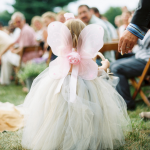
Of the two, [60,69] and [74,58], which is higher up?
[74,58]

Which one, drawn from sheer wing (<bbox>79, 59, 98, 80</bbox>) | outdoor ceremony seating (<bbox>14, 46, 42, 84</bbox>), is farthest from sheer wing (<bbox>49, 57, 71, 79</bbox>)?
outdoor ceremony seating (<bbox>14, 46, 42, 84</bbox>)

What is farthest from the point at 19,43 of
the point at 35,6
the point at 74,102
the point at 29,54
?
the point at 35,6

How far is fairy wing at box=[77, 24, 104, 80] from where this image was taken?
1.83 meters

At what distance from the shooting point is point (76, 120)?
1745mm

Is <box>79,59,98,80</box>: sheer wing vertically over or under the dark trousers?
over

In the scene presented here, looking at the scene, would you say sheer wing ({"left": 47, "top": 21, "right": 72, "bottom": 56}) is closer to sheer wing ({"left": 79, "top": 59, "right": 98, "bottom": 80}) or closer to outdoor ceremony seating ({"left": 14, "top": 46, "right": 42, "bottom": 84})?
sheer wing ({"left": 79, "top": 59, "right": 98, "bottom": 80})

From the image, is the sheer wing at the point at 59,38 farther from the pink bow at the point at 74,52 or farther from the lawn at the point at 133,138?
the lawn at the point at 133,138

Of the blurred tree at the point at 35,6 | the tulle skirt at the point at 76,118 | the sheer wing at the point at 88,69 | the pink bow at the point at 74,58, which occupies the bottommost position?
the tulle skirt at the point at 76,118

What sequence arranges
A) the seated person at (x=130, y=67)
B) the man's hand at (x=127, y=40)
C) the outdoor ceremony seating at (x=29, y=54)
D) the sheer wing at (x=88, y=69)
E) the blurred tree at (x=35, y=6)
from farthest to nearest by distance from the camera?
the blurred tree at (x=35, y=6) → the outdoor ceremony seating at (x=29, y=54) → the seated person at (x=130, y=67) → the sheer wing at (x=88, y=69) → the man's hand at (x=127, y=40)

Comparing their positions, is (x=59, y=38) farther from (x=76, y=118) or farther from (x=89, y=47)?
(x=76, y=118)

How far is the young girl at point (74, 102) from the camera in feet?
5.73

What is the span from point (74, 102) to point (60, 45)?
59 centimetres

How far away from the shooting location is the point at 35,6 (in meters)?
21.4

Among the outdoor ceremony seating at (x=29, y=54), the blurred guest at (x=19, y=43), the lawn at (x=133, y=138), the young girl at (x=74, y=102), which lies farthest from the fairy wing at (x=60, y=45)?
the blurred guest at (x=19, y=43)
